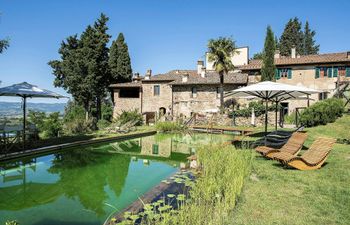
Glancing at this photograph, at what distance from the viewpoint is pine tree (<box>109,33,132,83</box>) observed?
3503cm

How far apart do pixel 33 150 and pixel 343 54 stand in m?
30.4

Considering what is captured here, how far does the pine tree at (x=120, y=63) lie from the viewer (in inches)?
1379

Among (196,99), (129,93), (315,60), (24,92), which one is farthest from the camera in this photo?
(129,93)

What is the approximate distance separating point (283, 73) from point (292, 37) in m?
27.6

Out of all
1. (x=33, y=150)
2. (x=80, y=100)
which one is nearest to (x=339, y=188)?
(x=33, y=150)

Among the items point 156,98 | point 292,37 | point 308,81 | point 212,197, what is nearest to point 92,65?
point 156,98

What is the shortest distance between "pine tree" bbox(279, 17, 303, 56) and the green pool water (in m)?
46.9

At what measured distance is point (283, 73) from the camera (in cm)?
2812

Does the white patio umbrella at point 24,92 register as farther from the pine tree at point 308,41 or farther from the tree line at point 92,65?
the pine tree at point 308,41

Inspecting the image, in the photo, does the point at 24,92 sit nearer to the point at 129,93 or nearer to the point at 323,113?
the point at 323,113

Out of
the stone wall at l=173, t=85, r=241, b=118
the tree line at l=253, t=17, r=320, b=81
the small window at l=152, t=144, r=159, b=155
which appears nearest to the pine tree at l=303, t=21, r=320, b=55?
the tree line at l=253, t=17, r=320, b=81

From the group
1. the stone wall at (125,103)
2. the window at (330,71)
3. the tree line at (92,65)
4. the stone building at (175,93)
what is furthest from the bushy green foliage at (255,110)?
the tree line at (92,65)

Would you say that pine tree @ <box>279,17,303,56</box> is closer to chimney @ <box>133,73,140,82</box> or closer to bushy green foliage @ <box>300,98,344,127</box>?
chimney @ <box>133,73,140,82</box>

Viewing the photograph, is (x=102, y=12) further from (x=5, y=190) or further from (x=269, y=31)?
(x=5, y=190)
